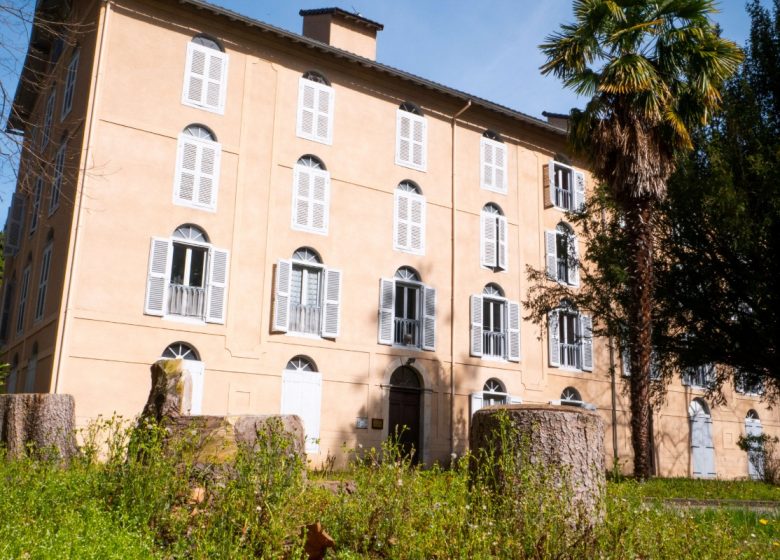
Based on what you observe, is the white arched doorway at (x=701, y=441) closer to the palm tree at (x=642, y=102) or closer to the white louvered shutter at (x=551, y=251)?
the white louvered shutter at (x=551, y=251)

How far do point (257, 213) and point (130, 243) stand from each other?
10.2 feet

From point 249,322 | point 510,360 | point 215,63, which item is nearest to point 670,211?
point 510,360

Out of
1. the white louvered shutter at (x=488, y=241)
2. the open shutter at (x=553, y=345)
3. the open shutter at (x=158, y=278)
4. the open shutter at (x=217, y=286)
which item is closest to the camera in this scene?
the open shutter at (x=158, y=278)

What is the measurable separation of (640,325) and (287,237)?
27.8 feet

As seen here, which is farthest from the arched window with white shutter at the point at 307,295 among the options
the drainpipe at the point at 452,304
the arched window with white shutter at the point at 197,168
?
the drainpipe at the point at 452,304

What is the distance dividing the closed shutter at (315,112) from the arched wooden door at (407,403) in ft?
21.0

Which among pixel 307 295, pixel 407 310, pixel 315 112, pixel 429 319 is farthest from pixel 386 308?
pixel 315 112

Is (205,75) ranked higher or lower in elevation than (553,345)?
higher

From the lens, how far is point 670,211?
16859mm

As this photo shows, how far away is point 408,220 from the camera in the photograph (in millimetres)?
20828

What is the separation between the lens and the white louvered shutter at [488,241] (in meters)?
21.9

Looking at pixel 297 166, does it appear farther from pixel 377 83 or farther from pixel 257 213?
pixel 377 83

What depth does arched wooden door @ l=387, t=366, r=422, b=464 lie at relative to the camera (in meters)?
19.8

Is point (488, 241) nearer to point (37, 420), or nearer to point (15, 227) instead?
point (15, 227)
